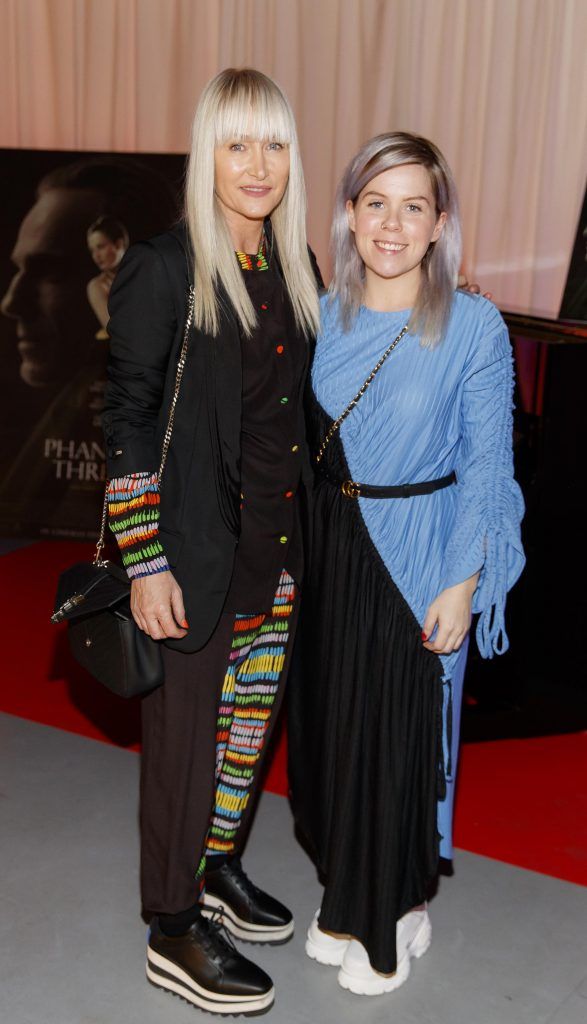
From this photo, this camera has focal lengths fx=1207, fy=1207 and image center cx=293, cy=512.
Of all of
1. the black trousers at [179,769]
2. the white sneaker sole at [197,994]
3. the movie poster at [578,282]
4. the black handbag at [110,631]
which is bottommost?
the white sneaker sole at [197,994]

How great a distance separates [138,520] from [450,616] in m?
0.61

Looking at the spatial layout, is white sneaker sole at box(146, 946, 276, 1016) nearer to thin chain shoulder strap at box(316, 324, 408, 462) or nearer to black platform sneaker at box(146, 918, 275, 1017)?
black platform sneaker at box(146, 918, 275, 1017)

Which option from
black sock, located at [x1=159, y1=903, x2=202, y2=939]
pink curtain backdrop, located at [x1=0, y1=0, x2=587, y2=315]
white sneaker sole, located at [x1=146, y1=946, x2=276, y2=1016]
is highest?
pink curtain backdrop, located at [x1=0, y1=0, x2=587, y2=315]

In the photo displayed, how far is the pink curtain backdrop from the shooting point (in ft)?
15.1

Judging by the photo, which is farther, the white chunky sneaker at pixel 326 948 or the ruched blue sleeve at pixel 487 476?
the white chunky sneaker at pixel 326 948

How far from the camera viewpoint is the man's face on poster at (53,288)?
5117mm

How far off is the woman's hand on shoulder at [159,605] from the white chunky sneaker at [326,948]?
2.58ft

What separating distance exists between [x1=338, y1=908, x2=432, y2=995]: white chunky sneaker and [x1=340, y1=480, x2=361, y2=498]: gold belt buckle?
893 millimetres

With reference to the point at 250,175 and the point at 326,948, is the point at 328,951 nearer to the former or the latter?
the point at 326,948

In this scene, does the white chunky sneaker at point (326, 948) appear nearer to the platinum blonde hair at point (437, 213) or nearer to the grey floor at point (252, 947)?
the grey floor at point (252, 947)

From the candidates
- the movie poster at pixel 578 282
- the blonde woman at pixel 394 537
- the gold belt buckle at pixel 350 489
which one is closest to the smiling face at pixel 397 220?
the blonde woman at pixel 394 537

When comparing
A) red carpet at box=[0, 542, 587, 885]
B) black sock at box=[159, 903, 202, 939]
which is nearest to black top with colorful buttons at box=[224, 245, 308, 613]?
black sock at box=[159, 903, 202, 939]

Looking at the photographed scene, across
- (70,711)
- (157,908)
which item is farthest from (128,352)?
(70,711)

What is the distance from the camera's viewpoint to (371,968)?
246cm
